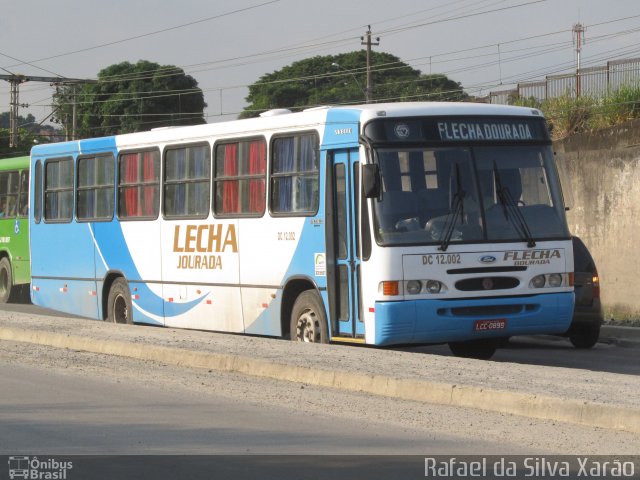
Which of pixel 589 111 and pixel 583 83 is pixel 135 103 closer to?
pixel 583 83

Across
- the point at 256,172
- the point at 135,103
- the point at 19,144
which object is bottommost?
the point at 256,172

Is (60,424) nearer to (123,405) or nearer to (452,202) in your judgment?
(123,405)

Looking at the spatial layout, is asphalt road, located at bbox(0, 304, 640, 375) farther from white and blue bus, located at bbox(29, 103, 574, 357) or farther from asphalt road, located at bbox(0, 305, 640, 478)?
asphalt road, located at bbox(0, 305, 640, 478)

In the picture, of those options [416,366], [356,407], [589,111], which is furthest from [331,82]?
[356,407]

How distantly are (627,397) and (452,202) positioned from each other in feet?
14.6

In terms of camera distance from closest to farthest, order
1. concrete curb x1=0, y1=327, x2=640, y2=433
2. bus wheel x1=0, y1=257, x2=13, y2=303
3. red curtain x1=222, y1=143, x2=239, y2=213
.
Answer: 1. concrete curb x1=0, y1=327, x2=640, y2=433
2. red curtain x1=222, y1=143, x2=239, y2=213
3. bus wheel x1=0, y1=257, x2=13, y2=303

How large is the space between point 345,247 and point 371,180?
1.26 meters

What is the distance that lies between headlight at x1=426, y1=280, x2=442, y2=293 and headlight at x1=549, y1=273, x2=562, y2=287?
4.64 feet

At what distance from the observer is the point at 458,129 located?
1401 centimetres

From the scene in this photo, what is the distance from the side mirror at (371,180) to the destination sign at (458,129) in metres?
0.51

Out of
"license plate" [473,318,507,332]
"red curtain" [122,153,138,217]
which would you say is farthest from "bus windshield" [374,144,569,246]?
"red curtain" [122,153,138,217]

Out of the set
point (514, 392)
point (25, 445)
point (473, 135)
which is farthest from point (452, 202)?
point (25, 445)

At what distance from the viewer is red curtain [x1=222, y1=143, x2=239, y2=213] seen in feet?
54.3

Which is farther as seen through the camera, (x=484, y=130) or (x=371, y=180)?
(x=484, y=130)
